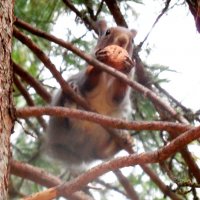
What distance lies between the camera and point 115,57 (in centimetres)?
304

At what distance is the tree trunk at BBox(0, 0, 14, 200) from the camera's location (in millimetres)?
1672

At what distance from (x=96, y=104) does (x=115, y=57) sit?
0.64 meters

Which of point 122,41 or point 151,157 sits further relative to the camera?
point 122,41

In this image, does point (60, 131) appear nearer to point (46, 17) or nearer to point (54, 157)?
point (54, 157)

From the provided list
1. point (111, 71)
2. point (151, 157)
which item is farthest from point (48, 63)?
point (151, 157)

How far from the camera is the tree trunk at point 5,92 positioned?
5.49ft

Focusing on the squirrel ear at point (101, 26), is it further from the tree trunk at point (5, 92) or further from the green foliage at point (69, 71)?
the tree trunk at point (5, 92)

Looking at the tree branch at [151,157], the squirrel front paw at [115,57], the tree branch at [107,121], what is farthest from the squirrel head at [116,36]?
the tree branch at [151,157]

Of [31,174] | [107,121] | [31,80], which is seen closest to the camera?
[107,121]

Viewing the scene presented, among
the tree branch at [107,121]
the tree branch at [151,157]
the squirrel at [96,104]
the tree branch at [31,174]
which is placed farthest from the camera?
the squirrel at [96,104]

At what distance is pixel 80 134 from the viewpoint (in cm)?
377

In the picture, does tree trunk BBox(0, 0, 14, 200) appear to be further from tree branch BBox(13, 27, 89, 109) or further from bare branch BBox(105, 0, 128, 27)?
bare branch BBox(105, 0, 128, 27)

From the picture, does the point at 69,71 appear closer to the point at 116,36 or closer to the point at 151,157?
the point at 116,36

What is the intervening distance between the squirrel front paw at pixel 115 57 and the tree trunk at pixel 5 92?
101 centimetres
